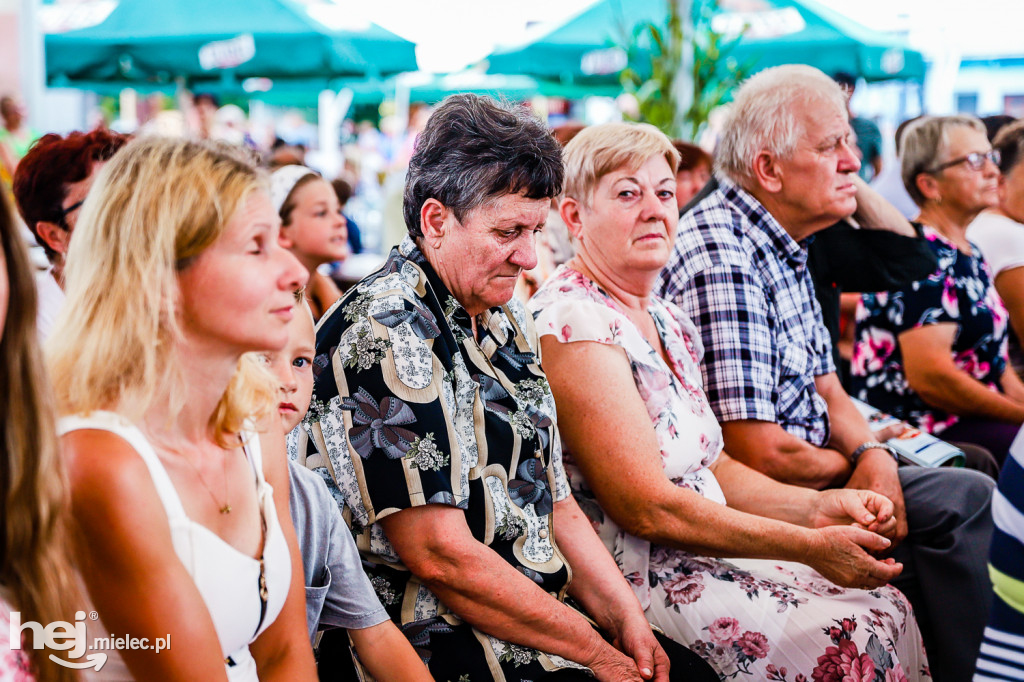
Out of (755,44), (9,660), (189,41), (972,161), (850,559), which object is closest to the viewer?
(9,660)

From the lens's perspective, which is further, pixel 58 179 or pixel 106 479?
pixel 58 179

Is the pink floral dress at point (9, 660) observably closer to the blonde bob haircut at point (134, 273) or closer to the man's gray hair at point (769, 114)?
the blonde bob haircut at point (134, 273)

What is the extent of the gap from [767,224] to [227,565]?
2.03m

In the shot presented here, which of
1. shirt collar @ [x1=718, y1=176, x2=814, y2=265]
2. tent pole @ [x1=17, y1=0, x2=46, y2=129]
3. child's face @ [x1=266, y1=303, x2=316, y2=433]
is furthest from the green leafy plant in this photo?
child's face @ [x1=266, y1=303, x2=316, y2=433]

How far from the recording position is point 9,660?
106 centimetres

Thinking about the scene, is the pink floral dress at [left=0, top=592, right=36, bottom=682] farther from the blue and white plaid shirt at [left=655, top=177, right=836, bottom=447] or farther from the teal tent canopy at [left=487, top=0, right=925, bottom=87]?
the teal tent canopy at [left=487, top=0, right=925, bottom=87]

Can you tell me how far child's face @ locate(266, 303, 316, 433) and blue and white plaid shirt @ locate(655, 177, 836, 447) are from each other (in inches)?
48.5

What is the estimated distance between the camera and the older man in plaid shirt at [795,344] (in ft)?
8.32

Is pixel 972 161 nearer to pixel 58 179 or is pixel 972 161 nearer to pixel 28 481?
pixel 58 179

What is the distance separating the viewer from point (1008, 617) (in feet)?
4.12

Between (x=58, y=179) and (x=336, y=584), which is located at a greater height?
(x=58, y=179)

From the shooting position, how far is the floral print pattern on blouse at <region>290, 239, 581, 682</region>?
5.74 ft

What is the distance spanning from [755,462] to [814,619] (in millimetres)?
572

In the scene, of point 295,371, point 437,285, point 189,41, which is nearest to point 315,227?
point 437,285
